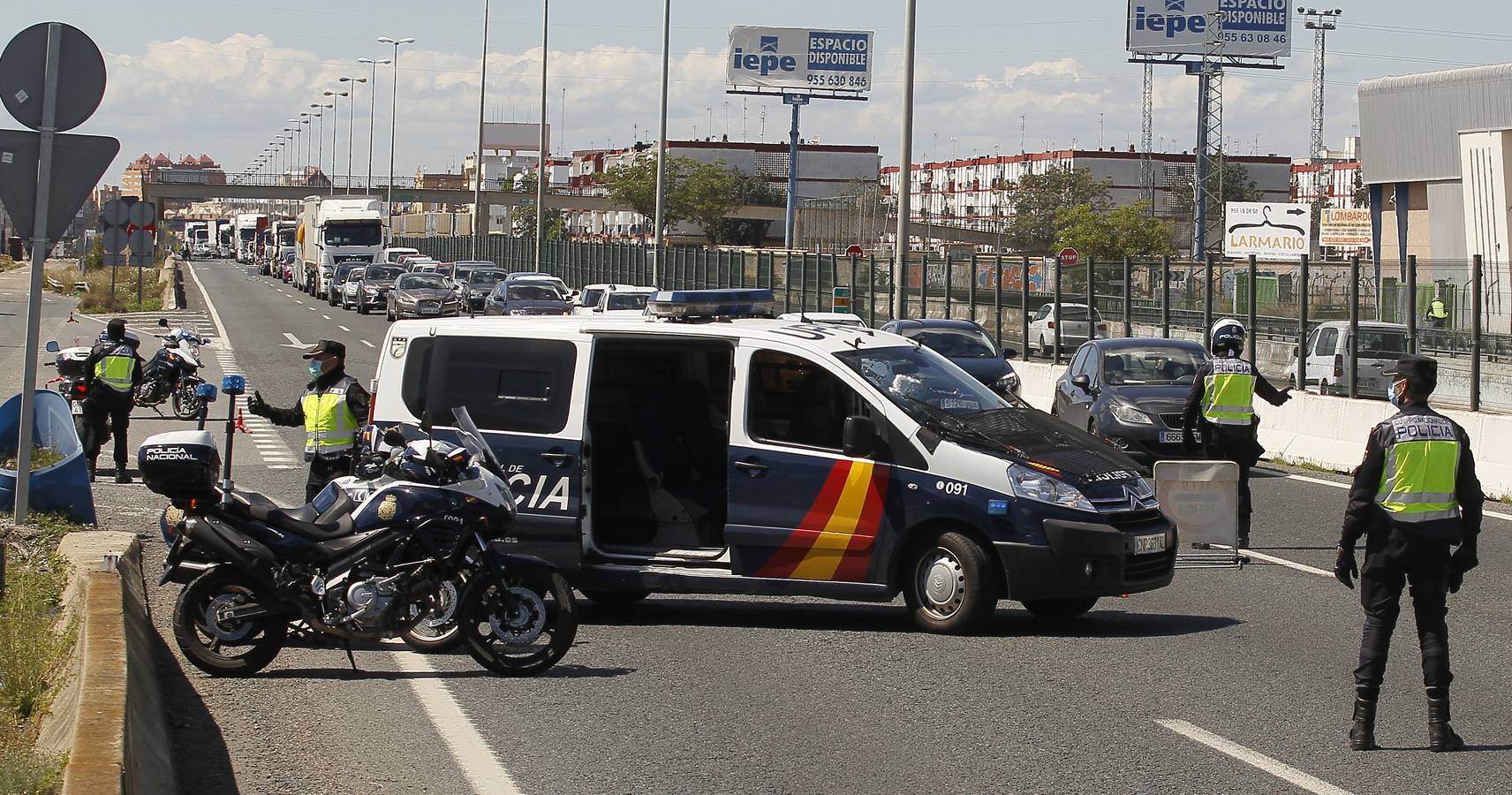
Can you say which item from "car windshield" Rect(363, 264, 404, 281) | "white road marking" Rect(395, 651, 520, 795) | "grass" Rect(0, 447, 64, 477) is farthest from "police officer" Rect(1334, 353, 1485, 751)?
"car windshield" Rect(363, 264, 404, 281)

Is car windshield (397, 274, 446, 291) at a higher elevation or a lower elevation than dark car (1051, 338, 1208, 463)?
higher

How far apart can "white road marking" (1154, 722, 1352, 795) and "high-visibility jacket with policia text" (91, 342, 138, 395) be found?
1305cm

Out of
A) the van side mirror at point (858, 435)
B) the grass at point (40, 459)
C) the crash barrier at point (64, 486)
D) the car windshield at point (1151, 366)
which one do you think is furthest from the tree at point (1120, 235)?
the van side mirror at point (858, 435)

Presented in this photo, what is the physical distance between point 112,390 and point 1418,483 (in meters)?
14.1

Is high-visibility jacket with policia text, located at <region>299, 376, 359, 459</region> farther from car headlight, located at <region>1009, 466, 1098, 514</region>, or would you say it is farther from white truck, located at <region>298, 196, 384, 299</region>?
white truck, located at <region>298, 196, 384, 299</region>

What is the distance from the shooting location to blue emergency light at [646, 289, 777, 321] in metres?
11.2

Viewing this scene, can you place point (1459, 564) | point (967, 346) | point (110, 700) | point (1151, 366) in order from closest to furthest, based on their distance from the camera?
1. point (110, 700)
2. point (1459, 564)
3. point (1151, 366)
4. point (967, 346)

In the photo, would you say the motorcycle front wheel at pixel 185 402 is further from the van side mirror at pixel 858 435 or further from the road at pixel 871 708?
the van side mirror at pixel 858 435

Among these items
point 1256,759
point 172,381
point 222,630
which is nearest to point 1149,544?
point 1256,759

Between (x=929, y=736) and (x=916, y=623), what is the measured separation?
264cm

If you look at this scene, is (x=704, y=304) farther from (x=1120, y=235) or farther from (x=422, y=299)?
(x=1120, y=235)

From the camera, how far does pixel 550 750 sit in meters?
7.82

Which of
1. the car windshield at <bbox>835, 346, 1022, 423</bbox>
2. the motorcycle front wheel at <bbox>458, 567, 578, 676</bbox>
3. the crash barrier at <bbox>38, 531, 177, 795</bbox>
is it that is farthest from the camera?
the car windshield at <bbox>835, 346, 1022, 423</bbox>

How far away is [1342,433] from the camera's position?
21.3 metres
